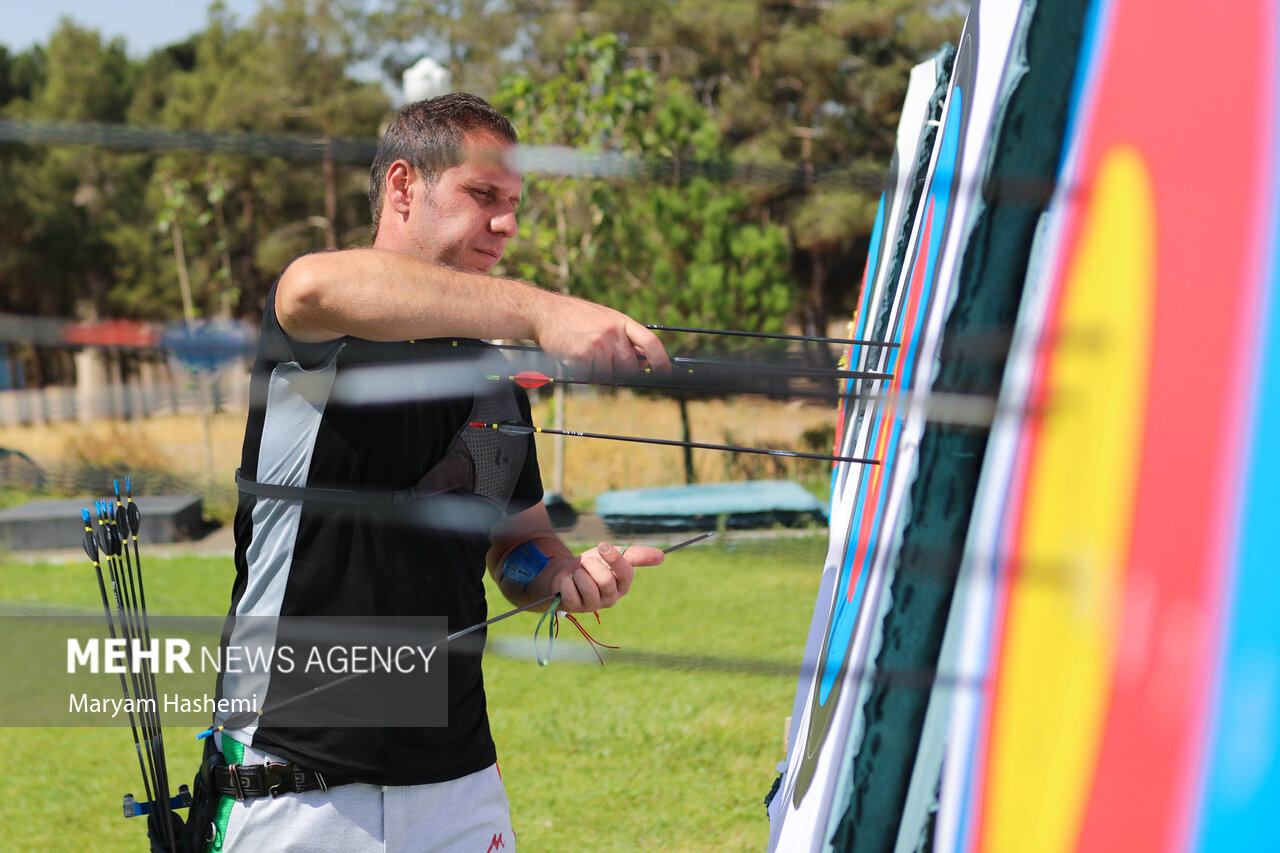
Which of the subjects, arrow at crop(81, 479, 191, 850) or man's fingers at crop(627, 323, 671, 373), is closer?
man's fingers at crop(627, 323, 671, 373)

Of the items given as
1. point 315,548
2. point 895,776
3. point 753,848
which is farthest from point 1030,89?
point 753,848

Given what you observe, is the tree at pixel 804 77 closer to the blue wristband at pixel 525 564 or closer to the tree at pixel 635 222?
the tree at pixel 635 222

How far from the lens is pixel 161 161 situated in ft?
63.9

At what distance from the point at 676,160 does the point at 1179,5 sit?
501 millimetres

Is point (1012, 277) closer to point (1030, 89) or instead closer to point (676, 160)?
point (1030, 89)

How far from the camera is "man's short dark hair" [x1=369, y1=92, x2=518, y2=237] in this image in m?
1.55

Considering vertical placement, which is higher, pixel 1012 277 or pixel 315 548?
pixel 1012 277

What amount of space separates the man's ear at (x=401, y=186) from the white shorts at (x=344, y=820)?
31.2 inches

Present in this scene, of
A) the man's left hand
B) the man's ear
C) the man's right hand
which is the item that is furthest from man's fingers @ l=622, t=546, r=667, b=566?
the man's ear

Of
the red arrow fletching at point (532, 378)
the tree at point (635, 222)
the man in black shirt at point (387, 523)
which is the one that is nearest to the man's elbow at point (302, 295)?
the man in black shirt at point (387, 523)

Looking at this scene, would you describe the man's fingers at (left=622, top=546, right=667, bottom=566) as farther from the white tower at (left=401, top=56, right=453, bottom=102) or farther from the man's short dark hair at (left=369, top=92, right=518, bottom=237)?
the white tower at (left=401, top=56, right=453, bottom=102)

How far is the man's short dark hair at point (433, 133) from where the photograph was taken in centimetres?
155

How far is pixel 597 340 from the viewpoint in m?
1.11

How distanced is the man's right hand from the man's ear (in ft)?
1.69
